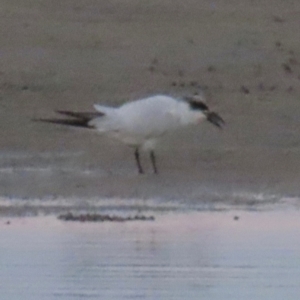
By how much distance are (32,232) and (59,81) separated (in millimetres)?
6665

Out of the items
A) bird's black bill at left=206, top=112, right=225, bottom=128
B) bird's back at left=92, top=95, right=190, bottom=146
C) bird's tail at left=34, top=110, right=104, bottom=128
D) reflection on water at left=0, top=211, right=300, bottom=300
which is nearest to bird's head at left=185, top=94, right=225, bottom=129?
bird's black bill at left=206, top=112, right=225, bottom=128

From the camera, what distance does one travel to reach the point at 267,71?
17484 mm

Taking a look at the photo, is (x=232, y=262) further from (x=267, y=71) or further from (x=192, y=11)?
(x=192, y=11)

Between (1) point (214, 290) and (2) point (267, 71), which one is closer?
(1) point (214, 290)

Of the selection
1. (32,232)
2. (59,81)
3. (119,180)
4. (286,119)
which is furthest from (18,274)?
(59,81)

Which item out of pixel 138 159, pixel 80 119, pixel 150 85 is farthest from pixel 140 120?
pixel 150 85

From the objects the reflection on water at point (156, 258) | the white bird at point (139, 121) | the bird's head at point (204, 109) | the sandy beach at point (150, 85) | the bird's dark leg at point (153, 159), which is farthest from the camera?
the bird's head at point (204, 109)

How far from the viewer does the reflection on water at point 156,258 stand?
8.37 metres

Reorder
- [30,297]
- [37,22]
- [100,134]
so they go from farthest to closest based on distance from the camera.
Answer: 1. [37,22]
2. [100,134]
3. [30,297]

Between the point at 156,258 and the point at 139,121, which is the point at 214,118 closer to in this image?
the point at 139,121

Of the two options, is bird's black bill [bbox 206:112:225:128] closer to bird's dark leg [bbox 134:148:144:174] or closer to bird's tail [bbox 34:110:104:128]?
bird's dark leg [bbox 134:148:144:174]

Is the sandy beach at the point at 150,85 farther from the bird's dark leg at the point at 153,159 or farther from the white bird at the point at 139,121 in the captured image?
the white bird at the point at 139,121

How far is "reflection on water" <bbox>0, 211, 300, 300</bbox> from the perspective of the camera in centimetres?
837

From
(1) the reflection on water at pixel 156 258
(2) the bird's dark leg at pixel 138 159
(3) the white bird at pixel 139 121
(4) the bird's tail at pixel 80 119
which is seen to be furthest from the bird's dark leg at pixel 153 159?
(1) the reflection on water at pixel 156 258
